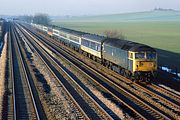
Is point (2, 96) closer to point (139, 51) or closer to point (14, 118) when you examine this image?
point (14, 118)

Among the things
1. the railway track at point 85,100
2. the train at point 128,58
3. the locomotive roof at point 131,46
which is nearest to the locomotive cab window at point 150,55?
the train at point 128,58

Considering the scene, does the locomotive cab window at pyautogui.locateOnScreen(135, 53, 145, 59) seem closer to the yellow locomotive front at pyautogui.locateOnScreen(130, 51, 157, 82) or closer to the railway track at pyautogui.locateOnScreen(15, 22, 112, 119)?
the yellow locomotive front at pyautogui.locateOnScreen(130, 51, 157, 82)

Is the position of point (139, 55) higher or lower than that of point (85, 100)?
higher

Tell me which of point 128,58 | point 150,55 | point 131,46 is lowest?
point 128,58

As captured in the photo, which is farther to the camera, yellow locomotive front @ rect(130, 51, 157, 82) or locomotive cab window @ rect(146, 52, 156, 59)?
locomotive cab window @ rect(146, 52, 156, 59)

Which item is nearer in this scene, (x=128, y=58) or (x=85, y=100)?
(x=85, y=100)

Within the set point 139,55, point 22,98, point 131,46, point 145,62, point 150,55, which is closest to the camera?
point 22,98

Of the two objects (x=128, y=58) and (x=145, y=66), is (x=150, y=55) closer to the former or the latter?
(x=145, y=66)

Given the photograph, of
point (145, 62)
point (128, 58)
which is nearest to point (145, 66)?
point (145, 62)

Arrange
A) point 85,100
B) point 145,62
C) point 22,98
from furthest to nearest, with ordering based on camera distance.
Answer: point 145,62 → point 22,98 → point 85,100

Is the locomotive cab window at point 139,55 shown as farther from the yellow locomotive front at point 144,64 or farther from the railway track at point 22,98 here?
the railway track at point 22,98

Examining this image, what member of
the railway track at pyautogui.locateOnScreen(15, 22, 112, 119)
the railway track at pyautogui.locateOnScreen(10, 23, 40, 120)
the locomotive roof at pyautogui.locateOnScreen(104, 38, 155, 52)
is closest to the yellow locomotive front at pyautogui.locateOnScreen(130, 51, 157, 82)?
the locomotive roof at pyautogui.locateOnScreen(104, 38, 155, 52)

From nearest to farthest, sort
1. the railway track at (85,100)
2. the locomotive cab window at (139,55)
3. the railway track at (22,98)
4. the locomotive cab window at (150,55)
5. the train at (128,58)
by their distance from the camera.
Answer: the railway track at (85,100), the railway track at (22,98), the locomotive cab window at (139,55), the train at (128,58), the locomotive cab window at (150,55)

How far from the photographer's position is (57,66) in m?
40.6
